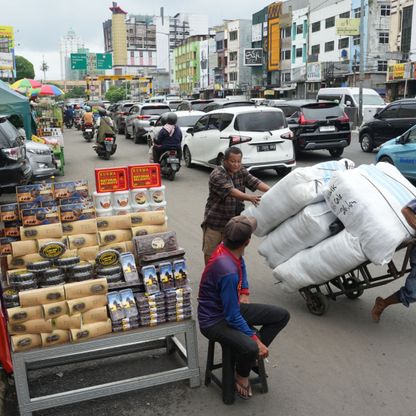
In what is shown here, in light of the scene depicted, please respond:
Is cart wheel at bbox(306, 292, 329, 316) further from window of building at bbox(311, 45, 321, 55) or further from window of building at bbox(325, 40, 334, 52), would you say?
window of building at bbox(311, 45, 321, 55)

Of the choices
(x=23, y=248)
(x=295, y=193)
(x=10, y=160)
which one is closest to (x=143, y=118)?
(x=10, y=160)

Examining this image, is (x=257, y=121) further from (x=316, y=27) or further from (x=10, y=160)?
(x=316, y=27)

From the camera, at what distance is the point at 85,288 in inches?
141

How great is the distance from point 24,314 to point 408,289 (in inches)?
128

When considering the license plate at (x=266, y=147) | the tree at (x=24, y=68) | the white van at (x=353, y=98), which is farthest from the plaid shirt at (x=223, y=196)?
the tree at (x=24, y=68)

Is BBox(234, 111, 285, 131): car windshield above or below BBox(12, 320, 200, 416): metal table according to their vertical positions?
above

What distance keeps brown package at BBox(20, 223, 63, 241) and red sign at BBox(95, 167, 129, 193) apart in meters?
0.60

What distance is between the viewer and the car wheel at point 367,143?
16.8m

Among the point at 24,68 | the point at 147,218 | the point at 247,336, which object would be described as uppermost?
the point at 24,68

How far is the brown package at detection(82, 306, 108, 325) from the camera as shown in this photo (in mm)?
3578

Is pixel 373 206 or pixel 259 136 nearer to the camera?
pixel 373 206

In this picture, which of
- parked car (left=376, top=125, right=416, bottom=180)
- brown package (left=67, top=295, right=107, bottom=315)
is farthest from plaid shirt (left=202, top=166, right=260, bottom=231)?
parked car (left=376, top=125, right=416, bottom=180)

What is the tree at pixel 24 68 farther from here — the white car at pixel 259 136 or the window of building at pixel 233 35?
the white car at pixel 259 136

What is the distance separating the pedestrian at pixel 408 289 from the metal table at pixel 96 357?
1.98m
